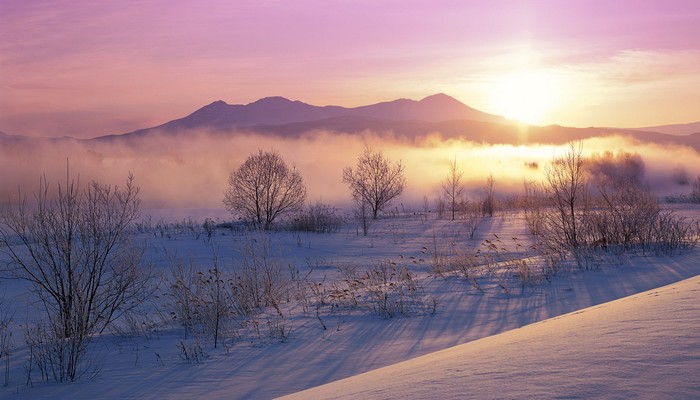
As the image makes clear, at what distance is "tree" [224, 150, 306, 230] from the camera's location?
31094 mm

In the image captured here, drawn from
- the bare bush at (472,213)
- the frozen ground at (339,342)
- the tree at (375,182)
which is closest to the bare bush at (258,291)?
the frozen ground at (339,342)

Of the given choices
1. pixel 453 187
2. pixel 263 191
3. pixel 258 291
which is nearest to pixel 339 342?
pixel 258 291

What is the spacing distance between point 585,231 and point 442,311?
6.57 metres

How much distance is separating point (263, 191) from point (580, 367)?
2869 centimetres

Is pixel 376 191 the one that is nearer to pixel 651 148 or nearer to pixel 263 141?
pixel 651 148

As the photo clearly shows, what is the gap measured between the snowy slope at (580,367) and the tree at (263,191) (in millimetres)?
27147

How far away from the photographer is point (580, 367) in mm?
3115

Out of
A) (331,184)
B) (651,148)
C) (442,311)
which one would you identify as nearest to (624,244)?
(442,311)

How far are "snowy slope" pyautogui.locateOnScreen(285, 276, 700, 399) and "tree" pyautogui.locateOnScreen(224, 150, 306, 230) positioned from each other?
89.1 ft

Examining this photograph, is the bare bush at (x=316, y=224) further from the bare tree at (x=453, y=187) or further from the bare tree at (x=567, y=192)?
the bare tree at (x=567, y=192)

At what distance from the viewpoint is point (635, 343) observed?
342cm

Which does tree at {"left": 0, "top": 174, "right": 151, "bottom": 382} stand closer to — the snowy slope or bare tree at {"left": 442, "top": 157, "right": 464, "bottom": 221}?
the snowy slope

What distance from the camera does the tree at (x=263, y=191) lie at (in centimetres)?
3109

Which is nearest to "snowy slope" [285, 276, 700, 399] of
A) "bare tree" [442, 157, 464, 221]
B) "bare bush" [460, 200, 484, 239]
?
"bare bush" [460, 200, 484, 239]
